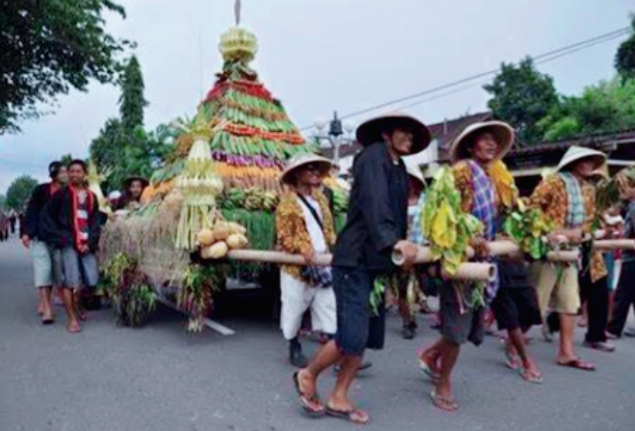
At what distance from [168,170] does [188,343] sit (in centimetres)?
218

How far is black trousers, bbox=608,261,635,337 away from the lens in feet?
21.8

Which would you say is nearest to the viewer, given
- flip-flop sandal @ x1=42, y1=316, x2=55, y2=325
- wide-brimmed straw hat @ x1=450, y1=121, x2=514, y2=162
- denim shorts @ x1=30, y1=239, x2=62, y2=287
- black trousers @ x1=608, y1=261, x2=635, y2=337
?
wide-brimmed straw hat @ x1=450, y1=121, x2=514, y2=162

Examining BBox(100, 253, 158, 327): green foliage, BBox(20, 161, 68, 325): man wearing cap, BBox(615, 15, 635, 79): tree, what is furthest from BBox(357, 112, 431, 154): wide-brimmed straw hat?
BBox(615, 15, 635, 79): tree

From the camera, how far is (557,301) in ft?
17.6

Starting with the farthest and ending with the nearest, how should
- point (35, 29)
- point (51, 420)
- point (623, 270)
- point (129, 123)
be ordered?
point (129, 123) < point (35, 29) < point (623, 270) < point (51, 420)

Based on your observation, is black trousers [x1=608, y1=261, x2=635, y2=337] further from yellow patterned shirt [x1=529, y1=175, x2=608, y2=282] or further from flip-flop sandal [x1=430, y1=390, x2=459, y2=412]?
flip-flop sandal [x1=430, y1=390, x2=459, y2=412]

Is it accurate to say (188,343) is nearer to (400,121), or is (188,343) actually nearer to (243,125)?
(243,125)

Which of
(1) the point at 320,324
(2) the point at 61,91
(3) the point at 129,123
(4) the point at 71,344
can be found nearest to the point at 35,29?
(2) the point at 61,91

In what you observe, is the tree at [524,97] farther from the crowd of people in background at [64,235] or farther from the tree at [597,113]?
the crowd of people in background at [64,235]

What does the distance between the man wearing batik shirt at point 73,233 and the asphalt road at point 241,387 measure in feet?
1.78

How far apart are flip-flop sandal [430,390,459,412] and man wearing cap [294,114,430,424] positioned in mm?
578

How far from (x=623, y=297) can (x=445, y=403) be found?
11.1ft

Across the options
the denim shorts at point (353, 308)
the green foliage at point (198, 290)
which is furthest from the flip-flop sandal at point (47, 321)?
the denim shorts at point (353, 308)

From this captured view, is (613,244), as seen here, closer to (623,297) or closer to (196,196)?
(623,297)
